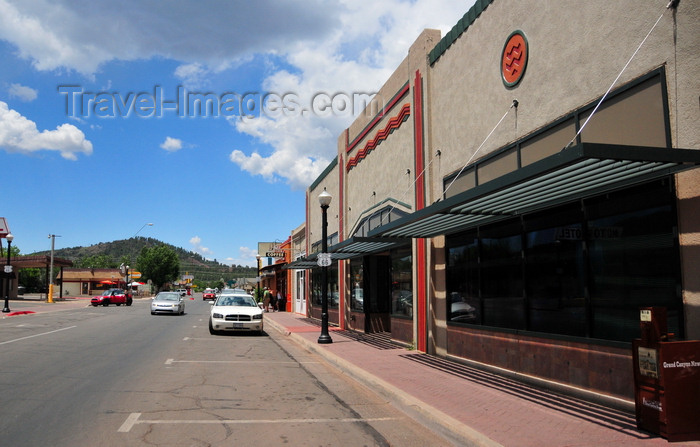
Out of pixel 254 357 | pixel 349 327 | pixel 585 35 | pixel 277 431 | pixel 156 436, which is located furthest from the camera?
pixel 349 327

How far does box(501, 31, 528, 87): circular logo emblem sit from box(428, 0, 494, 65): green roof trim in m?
1.29

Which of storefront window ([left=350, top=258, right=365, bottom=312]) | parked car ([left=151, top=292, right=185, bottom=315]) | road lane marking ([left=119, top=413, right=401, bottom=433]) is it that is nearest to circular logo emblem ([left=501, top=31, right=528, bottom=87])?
road lane marking ([left=119, top=413, right=401, bottom=433])

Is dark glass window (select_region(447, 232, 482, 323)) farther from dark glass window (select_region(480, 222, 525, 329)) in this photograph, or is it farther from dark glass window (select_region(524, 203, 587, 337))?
dark glass window (select_region(524, 203, 587, 337))

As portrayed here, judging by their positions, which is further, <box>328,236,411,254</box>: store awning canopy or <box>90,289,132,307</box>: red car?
<box>90,289,132,307</box>: red car

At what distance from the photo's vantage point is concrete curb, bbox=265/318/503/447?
6.20 m

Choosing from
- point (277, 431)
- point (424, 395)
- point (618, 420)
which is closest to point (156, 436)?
point (277, 431)

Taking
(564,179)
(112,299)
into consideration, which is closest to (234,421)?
(564,179)

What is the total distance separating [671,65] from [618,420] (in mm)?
4314

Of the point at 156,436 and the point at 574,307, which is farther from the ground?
the point at 574,307

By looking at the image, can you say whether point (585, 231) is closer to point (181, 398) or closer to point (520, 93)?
point (520, 93)

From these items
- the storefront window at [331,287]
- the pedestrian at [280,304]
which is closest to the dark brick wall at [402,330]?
the storefront window at [331,287]

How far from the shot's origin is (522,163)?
9680 millimetres

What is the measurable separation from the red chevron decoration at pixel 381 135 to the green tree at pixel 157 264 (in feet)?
316

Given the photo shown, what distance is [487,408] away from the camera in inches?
301
